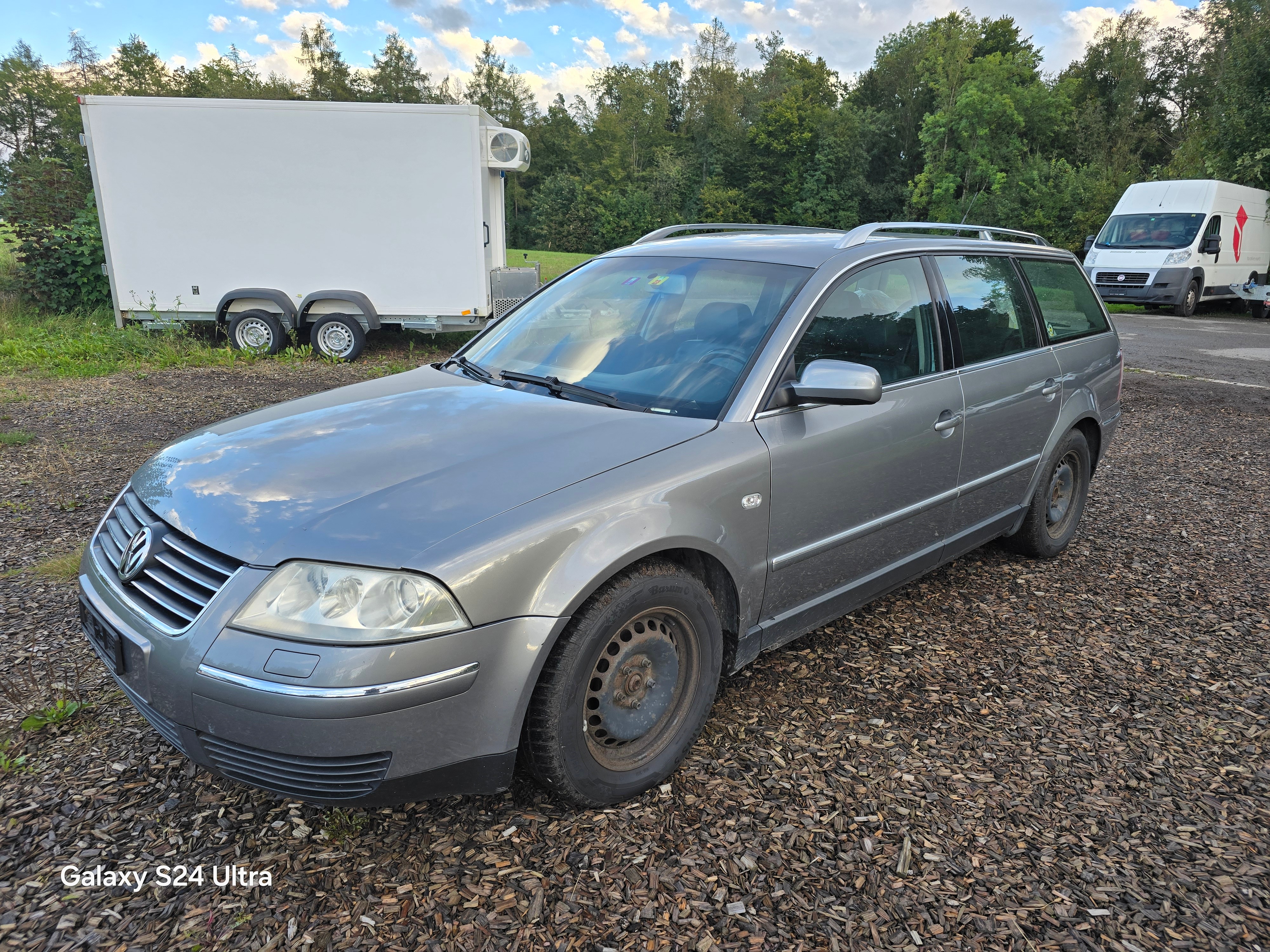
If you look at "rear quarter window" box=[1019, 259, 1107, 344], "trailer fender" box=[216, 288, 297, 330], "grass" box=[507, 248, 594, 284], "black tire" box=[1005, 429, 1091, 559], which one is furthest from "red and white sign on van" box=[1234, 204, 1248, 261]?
"trailer fender" box=[216, 288, 297, 330]

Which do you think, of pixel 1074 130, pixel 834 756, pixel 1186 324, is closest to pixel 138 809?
pixel 834 756

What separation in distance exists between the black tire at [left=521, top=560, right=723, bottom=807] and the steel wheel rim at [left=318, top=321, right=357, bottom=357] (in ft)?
32.9

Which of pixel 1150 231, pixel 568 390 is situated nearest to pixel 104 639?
pixel 568 390

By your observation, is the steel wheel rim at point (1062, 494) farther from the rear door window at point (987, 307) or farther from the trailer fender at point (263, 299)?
the trailer fender at point (263, 299)

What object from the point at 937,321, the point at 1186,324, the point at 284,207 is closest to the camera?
the point at 937,321

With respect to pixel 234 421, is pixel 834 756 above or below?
below

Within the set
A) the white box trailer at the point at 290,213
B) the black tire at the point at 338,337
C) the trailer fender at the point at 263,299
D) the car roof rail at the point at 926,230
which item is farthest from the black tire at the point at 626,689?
A: the trailer fender at the point at 263,299

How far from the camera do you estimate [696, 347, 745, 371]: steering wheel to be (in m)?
2.93

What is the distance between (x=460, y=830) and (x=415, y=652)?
0.76 meters

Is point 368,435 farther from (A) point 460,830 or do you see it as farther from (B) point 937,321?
(B) point 937,321

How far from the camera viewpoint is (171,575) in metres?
2.25

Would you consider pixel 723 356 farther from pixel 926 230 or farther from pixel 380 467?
pixel 926 230

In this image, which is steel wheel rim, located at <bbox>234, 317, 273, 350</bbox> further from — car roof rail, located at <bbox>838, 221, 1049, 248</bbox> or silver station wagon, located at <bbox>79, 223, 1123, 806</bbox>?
car roof rail, located at <bbox>838, 221, 1049, 248</bbox>

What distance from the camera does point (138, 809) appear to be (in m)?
2.45
